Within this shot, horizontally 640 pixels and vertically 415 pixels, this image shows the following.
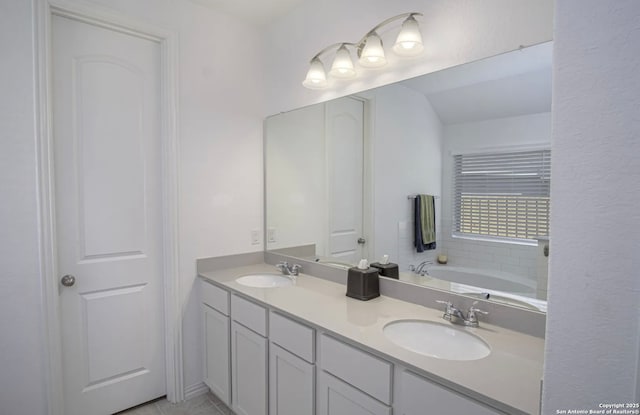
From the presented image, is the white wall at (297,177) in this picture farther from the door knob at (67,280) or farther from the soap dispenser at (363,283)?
the door knob at (67,280)

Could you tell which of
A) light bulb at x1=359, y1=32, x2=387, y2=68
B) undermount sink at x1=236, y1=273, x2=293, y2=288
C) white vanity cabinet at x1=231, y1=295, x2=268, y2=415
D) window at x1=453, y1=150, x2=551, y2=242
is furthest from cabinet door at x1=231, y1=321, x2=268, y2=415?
light bulb at x1=359, y1=32, x2=387, y2=68

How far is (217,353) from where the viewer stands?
212cm

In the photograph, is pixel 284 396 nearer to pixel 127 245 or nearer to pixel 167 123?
pixel 127 245

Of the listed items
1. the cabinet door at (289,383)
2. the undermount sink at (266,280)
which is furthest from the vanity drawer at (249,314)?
the undermount sink at (266,280)

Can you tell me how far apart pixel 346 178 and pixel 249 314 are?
0.97 metres

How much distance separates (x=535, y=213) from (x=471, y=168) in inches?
13.4

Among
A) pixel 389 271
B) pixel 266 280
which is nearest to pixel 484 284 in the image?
pixel 389 271

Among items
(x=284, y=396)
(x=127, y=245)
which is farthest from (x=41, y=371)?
(x=284, y=396)

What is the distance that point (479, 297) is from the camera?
4.82ft

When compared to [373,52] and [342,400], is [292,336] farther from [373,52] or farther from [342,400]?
[373,52]

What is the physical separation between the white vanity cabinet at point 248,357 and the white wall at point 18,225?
99 cm

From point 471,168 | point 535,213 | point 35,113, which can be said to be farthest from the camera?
point 35,113

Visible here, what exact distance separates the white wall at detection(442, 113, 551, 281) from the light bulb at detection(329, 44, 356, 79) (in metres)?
0.64

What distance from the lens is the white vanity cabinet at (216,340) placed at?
6.65ft
